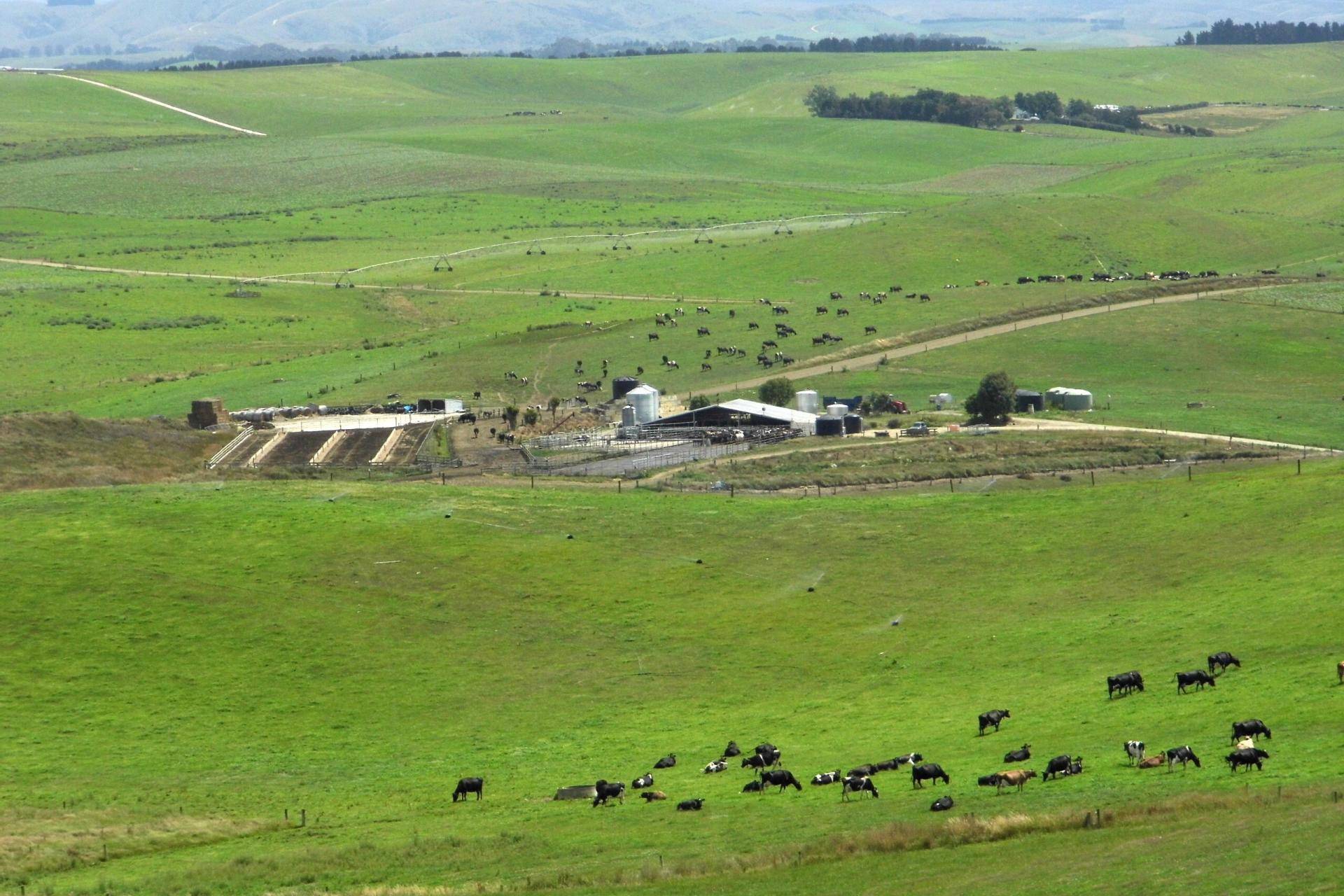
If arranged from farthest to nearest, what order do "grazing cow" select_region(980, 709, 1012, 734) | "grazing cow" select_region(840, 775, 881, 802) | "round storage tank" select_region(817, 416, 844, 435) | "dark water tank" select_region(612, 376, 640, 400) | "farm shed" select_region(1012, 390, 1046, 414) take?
"dark water tank" select_region(612, 376, 640, 400) < "farm shed" select_region(1012, 390, 1046, 414) < "round storage tank" select_region(817, 416, 844, 435) < "grazing cow" select_region(980, 709, 1012, 734) < "grazing cow" select_region(840, 775, 881, 802)

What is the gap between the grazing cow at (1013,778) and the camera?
38906 millimetres

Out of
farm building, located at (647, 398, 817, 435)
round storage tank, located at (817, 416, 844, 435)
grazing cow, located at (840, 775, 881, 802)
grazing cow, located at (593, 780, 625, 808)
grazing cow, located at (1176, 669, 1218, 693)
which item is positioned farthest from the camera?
farm building, located at (647, 398, 817, 435)

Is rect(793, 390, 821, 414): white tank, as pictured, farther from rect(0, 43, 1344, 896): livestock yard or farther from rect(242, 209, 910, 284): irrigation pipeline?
rect(242, 209, 910, 284): irrigation pipeline

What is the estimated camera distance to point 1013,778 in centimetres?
3891

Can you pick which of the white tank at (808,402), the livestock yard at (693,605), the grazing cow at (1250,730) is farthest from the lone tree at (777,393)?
the grazing cow at (1250,730)

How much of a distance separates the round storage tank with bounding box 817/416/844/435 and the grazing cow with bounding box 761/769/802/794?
167 feet

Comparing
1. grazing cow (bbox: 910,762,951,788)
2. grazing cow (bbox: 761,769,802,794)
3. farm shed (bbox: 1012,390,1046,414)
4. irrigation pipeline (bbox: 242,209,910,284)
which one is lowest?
farm shed (bbox: 1012,390,1046,414)

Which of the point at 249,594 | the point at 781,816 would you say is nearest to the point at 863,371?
the point at 249,594

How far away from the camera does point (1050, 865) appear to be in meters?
33.1

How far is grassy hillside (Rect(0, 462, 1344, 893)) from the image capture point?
3941 centimetres

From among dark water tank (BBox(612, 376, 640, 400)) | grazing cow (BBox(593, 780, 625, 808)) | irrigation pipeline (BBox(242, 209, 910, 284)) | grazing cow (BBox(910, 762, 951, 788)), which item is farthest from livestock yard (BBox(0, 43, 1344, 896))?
irrigation pipeline (BBox(242, 209, 910, 284))

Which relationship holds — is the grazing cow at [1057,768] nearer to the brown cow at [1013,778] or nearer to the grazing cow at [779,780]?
the brown cow at [1013,778]

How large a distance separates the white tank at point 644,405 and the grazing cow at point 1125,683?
2045 inches

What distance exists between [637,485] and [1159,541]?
23.9 m
